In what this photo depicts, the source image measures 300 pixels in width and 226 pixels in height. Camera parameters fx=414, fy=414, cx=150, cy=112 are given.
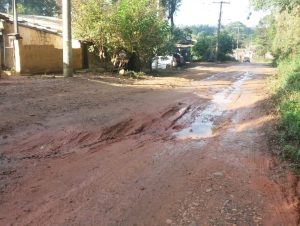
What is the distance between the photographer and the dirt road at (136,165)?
5250 millimetres

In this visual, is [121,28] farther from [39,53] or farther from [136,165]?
[136,165]

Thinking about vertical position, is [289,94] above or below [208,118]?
above

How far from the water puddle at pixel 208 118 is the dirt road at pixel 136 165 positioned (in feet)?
0.16

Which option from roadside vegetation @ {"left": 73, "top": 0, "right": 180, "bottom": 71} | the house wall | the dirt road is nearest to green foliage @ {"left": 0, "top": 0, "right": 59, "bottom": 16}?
the house wall

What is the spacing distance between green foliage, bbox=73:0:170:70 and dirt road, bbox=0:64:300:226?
1015 centimetres

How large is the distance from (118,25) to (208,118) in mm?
12356

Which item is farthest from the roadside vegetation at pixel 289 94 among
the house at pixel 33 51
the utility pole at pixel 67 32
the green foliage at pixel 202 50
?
the green foliage at pixel 202 50

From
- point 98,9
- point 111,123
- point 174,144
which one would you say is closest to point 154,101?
point 111,123

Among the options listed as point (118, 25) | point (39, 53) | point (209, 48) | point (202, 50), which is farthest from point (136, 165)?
point (209, 48)

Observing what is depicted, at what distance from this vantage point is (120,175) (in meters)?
6.55

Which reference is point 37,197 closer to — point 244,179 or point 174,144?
point 244,179

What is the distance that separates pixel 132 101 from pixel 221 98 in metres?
3.98

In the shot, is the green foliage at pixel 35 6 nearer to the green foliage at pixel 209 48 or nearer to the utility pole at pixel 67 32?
the green foliage at pixel 209 48

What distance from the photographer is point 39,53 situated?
2056 cm
